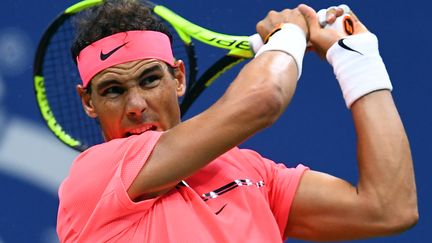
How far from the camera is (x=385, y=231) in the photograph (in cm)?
258

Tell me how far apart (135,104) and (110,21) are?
10.8 inches

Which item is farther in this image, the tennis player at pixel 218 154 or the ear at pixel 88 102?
the ear at pixel 88 102

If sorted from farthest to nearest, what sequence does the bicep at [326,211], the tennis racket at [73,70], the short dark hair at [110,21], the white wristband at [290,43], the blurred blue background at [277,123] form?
the blurred blue background at [277,123]
the tennis racket at [73,70]
the short dark hair at [110,21]
the bicep at [326,211]
the white wristband at [290,43]

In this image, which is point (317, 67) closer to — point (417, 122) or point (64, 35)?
point (417, 122)

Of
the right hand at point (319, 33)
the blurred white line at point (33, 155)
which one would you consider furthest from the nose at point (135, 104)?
the blurred white line at point (33, 155)

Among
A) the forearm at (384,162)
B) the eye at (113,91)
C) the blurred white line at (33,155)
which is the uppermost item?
the eye at (113,91)

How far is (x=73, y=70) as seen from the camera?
3.85 meters

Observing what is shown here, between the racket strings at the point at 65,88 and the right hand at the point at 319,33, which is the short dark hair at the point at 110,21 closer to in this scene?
the right hand at the point at 319,33

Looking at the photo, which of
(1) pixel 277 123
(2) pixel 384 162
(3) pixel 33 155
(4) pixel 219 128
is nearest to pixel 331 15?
(2) pixel 384 162

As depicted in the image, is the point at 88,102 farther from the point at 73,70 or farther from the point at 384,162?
the point at 73,70

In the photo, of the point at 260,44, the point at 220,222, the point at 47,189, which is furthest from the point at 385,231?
the point at 47,189

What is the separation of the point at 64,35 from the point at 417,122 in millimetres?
1476

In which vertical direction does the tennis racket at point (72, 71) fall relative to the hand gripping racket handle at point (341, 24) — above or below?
below

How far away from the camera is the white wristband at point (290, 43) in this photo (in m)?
2.46
